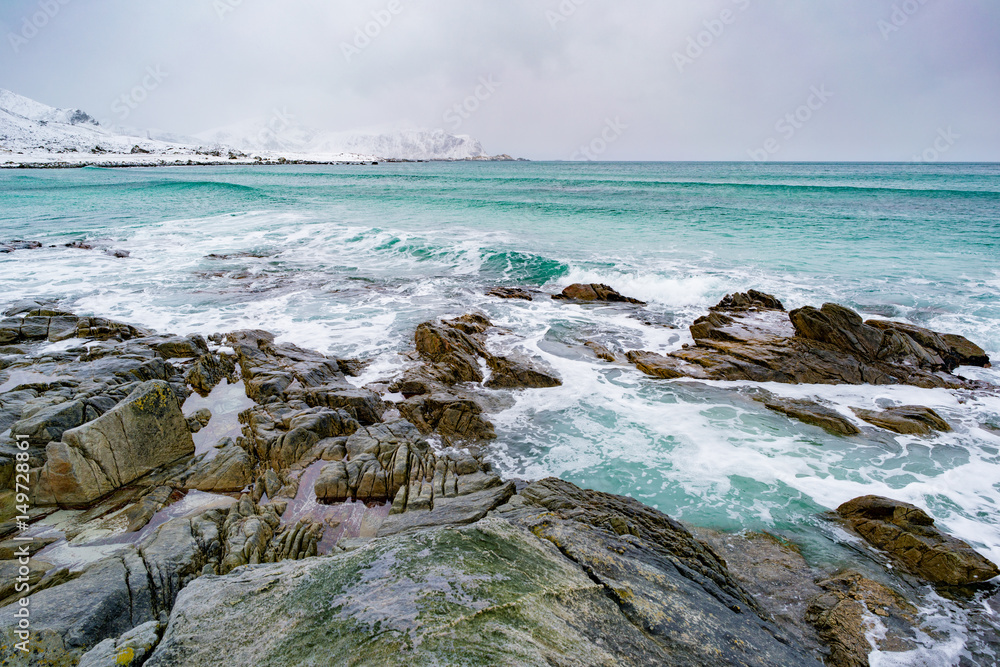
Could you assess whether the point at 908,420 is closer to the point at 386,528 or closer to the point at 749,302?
the point at 749,302

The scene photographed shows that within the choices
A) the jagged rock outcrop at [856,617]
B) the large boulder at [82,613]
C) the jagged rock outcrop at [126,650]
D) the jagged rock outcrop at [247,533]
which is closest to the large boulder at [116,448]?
the jagged rock outcrop at [247,533]

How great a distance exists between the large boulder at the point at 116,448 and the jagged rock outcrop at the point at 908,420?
39.0 feet

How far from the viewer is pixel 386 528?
5070 millimetres

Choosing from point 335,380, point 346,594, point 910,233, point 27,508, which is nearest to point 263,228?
point 335,380

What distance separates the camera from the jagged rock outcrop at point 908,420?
8117 millimetres

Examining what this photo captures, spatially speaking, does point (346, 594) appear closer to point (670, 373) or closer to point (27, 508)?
point (27, 508)

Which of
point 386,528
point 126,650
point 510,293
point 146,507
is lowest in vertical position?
point 146,507

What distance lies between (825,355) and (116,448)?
13.4 meters

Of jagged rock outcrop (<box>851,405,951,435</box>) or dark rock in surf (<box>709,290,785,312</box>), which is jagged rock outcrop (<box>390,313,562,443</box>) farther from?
dark rock in surf (<box>709,290,785,312</box>)

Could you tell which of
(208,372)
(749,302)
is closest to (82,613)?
(208,372)

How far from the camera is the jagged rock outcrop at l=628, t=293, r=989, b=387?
9938 mm

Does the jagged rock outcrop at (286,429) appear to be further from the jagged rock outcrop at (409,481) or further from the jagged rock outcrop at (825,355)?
the jagged rock outcrop at (825,355)

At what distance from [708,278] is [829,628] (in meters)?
13.9

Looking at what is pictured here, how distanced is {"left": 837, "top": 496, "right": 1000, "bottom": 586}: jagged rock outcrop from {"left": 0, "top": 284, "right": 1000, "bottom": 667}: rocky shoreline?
26mm
